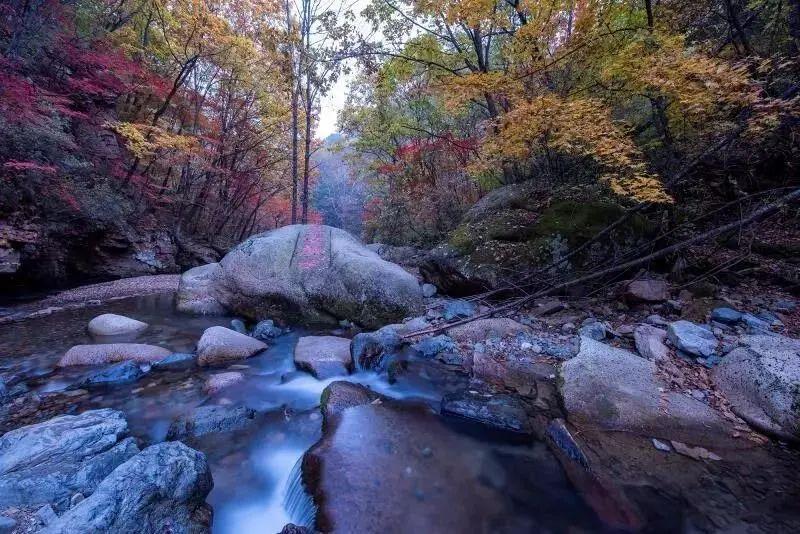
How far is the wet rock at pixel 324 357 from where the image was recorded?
4.79 meters

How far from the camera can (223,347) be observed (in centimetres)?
518

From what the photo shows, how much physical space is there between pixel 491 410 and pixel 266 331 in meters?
4.31

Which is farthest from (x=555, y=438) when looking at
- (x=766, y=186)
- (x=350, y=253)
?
(x=766, y=186)

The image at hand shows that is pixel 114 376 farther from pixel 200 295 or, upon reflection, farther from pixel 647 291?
pixel 647 291

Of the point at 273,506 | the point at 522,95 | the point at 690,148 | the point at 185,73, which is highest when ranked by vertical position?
the point at 185,73

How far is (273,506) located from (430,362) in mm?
2765

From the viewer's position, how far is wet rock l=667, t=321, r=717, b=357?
A: 397 cm

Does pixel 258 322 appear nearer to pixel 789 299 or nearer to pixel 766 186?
pixel 789 299

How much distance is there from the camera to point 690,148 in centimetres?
576

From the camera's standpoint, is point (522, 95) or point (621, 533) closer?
point (621, 533)

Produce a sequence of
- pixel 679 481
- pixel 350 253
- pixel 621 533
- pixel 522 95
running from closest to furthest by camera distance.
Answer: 1. pixel 621 533
2. pixel 679 481
3. pixel 522 95
4. pixel 350 253

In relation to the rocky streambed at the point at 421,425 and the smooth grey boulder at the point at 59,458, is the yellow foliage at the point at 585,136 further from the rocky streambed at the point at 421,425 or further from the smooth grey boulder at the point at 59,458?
the smooth grey boulder at the point at 59,458

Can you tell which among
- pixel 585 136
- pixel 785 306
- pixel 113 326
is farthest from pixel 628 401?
pixel 113 326

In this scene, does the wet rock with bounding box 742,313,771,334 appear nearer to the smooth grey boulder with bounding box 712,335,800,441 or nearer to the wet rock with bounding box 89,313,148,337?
the smooth grey boulder with bounding box 712,335,800,441
